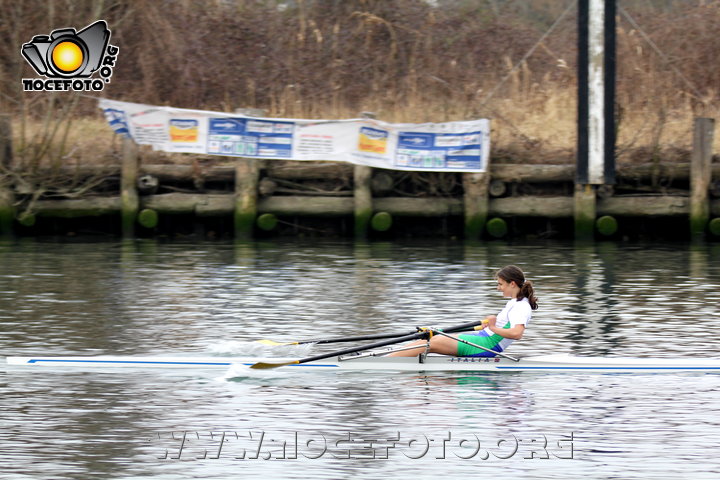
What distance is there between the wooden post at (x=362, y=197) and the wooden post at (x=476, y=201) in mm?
1619

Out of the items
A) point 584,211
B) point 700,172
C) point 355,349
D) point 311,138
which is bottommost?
point 355,349

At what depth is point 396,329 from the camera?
14180 millimetres

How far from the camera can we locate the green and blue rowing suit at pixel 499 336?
38.8ft

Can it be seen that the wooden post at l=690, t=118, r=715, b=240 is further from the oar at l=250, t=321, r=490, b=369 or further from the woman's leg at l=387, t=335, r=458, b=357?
the woman's leg at l=387, t=335, r=458, b=357

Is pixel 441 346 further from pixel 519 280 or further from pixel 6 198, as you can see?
pixel 6 198

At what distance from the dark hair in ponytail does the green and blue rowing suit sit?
0.13 ft

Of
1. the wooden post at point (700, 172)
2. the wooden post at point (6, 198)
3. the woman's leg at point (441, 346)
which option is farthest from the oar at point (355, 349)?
the wooden post at point (6, 198)

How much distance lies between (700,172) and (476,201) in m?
3.69

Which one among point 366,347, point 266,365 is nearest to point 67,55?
point 266,365

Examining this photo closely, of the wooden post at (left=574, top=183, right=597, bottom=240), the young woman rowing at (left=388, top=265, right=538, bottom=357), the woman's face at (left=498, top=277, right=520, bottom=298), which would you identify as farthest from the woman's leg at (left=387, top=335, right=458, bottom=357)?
the wooden post at (left=574, top=183, right=597, bottom=240)

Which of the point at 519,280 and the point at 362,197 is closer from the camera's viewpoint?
the point at 519,280

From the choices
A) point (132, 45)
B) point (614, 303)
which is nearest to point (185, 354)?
point (614, 303)

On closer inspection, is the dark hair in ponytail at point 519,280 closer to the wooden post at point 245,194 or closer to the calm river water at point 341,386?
the calm river water at point 341,386

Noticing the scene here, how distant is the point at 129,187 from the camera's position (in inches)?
892
